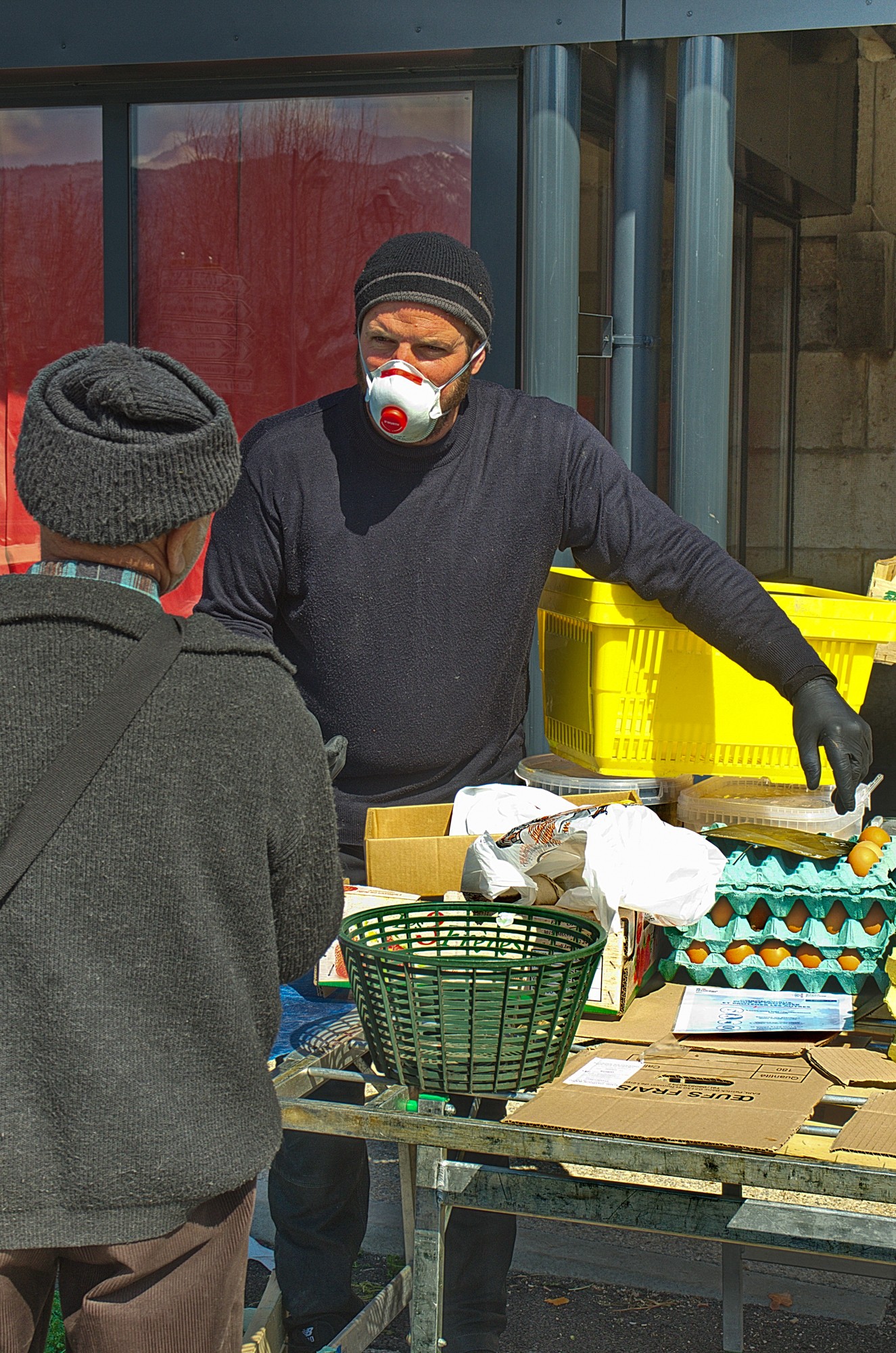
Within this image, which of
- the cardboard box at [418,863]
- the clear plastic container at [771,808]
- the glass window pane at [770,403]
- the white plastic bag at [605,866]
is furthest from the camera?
the glass window pane at [770,403]

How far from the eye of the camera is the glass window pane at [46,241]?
5.40 m

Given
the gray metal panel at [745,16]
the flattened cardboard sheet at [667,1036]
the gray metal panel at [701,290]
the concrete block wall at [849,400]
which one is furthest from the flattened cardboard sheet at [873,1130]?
the concrete block wall at [849,400]

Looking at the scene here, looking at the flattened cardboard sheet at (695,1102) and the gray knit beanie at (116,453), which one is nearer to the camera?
the gray knit beanie at (116,453)

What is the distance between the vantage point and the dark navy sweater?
9.55ft

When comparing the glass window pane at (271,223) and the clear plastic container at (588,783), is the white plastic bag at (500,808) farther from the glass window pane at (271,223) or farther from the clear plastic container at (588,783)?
the glass window pane at (271,223)

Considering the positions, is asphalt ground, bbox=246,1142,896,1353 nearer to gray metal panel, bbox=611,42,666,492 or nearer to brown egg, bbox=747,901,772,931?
brown egg, bbox=747,901,772,931

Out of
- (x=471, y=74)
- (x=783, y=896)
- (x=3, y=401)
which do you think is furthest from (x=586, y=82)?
(x=783, y=896)

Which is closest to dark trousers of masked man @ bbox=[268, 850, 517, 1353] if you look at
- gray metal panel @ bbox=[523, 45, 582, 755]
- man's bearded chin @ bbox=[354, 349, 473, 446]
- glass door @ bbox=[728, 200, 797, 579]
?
man's bearded chin @ bbox=[354, 349, 473, 446]

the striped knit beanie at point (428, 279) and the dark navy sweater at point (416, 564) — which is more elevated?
the striped knit beanie at point (428, 279)

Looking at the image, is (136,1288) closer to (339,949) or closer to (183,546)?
(183,546)

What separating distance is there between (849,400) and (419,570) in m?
6.85

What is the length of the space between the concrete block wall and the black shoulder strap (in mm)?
8082

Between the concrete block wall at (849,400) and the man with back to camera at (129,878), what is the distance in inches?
315

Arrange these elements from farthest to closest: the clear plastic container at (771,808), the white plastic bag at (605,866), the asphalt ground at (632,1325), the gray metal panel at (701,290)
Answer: the gray metal panel at (701,290)
the asphalt ground at (632,1325)
the clear plastic container at (771,808)
the white plastic bag at (605,866)
